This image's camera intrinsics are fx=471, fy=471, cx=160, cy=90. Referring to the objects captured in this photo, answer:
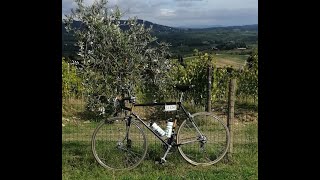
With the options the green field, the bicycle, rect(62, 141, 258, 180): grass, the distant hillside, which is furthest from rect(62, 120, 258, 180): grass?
the green field

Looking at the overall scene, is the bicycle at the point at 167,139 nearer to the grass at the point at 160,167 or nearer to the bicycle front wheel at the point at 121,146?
the bicycle front wheel at the point at 121,146

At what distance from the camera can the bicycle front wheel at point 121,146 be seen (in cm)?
548

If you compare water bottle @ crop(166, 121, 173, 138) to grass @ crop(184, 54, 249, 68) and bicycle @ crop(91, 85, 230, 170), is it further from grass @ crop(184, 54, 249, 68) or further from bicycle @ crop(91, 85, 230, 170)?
grass @ crop(184, 54, 249, 68)

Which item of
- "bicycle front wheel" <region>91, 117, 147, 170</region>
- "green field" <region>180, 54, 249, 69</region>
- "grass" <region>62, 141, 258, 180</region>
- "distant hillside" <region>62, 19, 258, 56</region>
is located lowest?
"grass" <region>62, 141, 258, 180</region>

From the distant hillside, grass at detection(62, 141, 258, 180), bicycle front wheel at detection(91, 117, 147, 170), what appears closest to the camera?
grass at detection(62, 141, 258, 180)

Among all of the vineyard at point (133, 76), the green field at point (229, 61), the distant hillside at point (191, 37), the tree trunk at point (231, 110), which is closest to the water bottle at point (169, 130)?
the vineyard at point (133, 76)

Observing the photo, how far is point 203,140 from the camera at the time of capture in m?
5.58

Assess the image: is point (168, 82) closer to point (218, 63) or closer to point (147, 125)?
point (218, 63)

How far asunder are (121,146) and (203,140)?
0.98 metres

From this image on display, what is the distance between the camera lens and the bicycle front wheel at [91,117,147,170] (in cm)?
548
